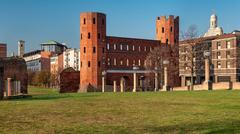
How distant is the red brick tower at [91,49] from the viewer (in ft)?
234

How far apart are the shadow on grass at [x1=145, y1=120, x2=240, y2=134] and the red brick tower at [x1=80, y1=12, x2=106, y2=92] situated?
60543 millimetres

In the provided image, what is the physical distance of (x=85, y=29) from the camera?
71.6m

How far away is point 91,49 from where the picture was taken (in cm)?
7156

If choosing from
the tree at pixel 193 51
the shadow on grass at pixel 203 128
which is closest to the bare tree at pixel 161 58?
the tree at pixel 193 51

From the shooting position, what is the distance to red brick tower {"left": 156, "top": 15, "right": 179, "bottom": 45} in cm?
8119

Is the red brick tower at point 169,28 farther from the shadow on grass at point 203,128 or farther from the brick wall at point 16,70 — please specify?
the shadow on grass at point 203,128

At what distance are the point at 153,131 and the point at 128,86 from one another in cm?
6716

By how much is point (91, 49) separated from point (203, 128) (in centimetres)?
6234

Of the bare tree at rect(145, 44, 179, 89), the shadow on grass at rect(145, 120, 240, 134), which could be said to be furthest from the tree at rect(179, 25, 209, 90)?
the shadow on grass at rect(145, 120, 240, 134)

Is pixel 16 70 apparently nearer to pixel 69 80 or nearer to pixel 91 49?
pixel 91 49

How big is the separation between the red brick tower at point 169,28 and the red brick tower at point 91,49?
15.4 metres

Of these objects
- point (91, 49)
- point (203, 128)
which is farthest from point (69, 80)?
point (203, 128)

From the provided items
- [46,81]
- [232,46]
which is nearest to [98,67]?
[232,46]

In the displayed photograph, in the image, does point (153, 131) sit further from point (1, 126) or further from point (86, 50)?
point (86, 50)
